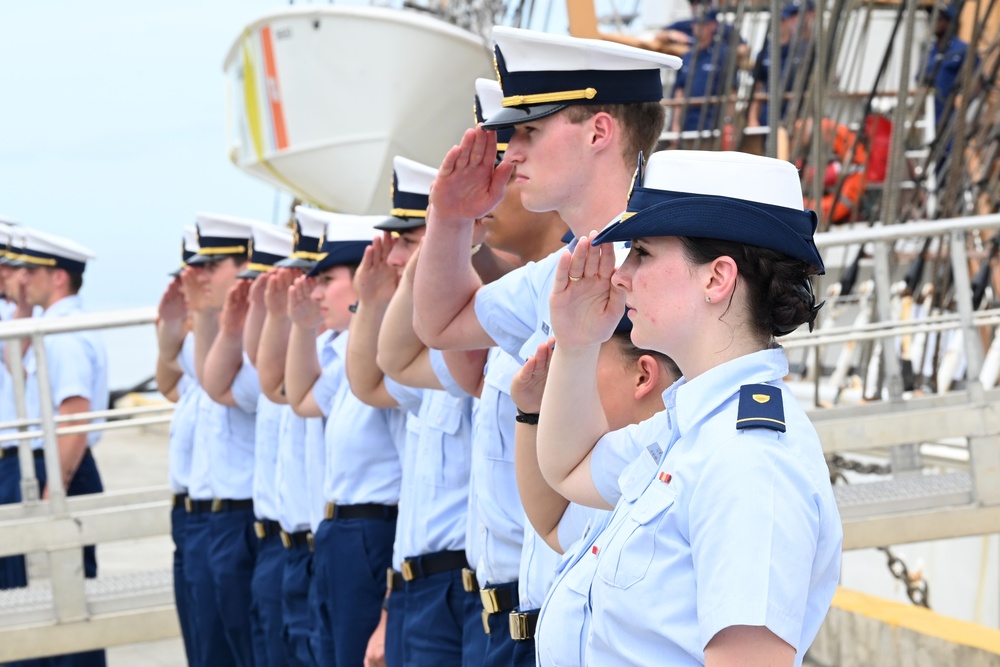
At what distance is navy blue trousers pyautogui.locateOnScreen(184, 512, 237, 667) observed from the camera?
5188 mm

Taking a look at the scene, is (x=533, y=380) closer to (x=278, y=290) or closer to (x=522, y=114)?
(x=522, y=114)

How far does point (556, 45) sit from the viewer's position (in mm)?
2424

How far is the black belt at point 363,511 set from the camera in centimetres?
400

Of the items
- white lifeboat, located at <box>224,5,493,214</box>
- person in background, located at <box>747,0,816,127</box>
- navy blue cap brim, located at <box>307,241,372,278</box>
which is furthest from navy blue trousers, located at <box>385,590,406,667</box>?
white lifeboat, located at <box>224,5,493,214</box>

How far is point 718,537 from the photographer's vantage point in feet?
5.09

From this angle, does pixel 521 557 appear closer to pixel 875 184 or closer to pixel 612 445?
pixel 612 445

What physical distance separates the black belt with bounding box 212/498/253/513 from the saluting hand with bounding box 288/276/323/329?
1291 mm

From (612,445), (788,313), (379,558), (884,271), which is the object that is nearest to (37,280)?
(379,558)

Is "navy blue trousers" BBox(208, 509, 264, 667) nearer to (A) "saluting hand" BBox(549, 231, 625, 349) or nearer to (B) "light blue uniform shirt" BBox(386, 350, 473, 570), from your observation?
(B) "light blue uniform shirt" BBox(386, 350, 473, 570)

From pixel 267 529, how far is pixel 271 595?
225 mm

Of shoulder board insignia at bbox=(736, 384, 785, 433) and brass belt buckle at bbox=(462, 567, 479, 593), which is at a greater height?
shoulder board insignia at bbox=(736, 384, 785, 433)

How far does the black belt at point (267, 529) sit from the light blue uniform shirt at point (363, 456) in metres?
0.79

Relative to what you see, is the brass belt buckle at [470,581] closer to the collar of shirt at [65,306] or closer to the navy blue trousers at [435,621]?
the navy blue trousers at [435,621]

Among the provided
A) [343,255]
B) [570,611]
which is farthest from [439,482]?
[570,611]
